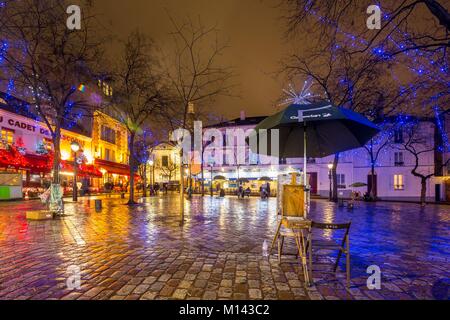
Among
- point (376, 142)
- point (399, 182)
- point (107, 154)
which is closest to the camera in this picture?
point (376, 142)

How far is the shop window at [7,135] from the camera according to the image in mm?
20519

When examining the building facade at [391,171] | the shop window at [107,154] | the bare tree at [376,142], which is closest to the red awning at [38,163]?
the shop window at [107,154]

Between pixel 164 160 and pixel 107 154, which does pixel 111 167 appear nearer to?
pixel 107 154

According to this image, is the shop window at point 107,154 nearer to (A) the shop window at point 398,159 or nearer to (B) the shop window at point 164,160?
(B) the shop window at point 164,160

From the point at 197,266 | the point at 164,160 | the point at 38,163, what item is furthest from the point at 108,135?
the point at 197,266

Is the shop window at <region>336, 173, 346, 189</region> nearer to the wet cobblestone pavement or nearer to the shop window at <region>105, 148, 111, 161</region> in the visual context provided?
the wet cobblestone pavement

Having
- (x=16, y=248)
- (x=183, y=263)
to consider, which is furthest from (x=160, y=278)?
(x=16, y=248)

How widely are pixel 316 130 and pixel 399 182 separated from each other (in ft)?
115

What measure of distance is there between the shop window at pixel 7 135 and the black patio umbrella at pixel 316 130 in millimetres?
22440

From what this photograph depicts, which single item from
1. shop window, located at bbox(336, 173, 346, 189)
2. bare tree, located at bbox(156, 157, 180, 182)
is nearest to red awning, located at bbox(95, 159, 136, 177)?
bare tree, located at bbox(156, 157, 180, 182)

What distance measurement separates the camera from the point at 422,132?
3250 cm

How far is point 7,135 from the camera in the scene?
Answer: 68.8 ft

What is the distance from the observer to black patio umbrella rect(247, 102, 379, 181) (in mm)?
4352
